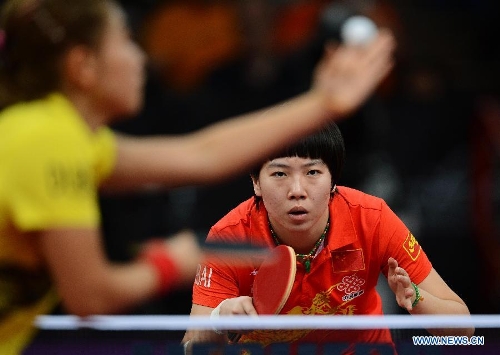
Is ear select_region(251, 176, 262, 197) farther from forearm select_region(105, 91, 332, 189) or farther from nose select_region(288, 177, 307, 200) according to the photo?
forearm select_region(105, 91, 332, 189)

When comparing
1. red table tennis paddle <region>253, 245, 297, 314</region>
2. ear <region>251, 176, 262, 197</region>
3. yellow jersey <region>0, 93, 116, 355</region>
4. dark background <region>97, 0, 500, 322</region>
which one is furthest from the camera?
dark background <region>97, 0, 500, 322</region>

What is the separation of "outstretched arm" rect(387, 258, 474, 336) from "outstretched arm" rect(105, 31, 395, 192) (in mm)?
797

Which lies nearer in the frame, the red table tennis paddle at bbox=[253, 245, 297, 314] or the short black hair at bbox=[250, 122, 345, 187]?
the red table tennis paddle at bbox=[253, 245, 297, 314]

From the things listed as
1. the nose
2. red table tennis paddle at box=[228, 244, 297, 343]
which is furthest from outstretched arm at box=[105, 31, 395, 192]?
the nose

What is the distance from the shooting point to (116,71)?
101 inches

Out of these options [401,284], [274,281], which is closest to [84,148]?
[274,281]

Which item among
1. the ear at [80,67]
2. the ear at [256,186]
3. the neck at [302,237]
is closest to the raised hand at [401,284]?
the neck at [302,237]

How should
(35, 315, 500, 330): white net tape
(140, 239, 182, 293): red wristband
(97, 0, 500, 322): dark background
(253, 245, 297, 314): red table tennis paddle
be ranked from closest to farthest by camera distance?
1. (140, 239, 182, 293): red wristband
2. (253, 245, 297, 314): red table tennis paddle
3. (35, 315, 500, 330): white net tape
4. (97, 0, 500, 322): dark background

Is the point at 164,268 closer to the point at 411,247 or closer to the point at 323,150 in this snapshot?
the point at 323,150

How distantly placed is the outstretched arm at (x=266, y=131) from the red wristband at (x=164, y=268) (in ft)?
0.64

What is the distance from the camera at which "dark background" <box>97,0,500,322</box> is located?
5.94m

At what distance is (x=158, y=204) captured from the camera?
610 centimetres

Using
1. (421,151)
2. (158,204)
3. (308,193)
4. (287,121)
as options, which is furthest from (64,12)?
(421,151)

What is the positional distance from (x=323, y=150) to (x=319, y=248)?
1.11 ft
